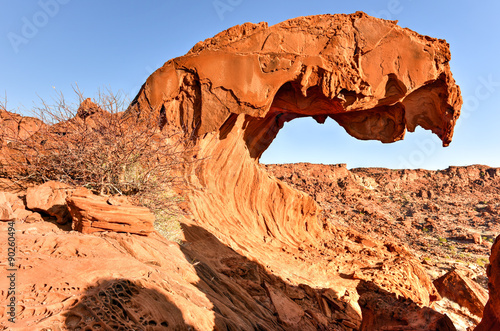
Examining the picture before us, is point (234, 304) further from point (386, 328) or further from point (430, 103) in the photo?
point (430, 103)

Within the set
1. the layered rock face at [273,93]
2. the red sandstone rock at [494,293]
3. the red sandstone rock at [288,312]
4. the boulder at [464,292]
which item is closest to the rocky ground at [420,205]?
the boulder at [464,292]

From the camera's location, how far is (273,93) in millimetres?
8508

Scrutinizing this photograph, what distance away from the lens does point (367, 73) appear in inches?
354

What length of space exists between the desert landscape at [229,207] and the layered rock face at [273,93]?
41 millimetres

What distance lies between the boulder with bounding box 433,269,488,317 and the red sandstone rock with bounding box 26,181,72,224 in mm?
10027

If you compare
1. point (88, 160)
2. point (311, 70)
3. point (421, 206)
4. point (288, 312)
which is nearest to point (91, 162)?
point (88, 160)

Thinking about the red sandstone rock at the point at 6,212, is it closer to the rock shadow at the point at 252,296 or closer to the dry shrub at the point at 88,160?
the dry shrub at the point at 88,160

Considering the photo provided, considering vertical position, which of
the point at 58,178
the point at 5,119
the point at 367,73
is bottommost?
the point at 58,178

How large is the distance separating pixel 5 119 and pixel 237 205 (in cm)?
600

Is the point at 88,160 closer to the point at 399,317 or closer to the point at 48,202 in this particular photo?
the point at 48,202

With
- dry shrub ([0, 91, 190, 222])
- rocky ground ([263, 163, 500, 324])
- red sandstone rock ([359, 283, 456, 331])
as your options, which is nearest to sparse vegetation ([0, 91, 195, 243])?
dry shrub ([0, 91, 190, 222])

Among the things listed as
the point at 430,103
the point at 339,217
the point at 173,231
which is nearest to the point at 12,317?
the point at 173,231

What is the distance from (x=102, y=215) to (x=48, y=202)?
0.94m

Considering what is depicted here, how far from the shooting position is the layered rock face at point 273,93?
834cm
